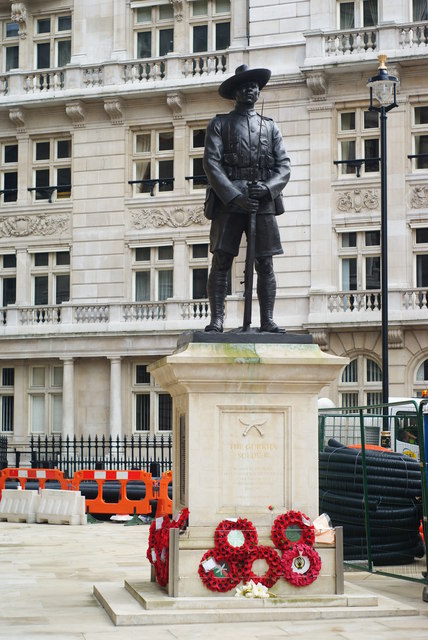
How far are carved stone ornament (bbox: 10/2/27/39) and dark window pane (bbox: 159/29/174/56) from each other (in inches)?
191

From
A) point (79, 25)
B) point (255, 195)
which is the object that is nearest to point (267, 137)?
point (255, 195)

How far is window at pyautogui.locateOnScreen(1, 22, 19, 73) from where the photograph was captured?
41.9m

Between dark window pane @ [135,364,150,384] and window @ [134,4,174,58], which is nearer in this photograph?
dark window pane @ [135,364,150,384]

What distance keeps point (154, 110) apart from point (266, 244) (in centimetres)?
2766

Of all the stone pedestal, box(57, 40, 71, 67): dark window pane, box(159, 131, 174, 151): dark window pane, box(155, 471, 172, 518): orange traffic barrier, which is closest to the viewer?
the stone pedestal

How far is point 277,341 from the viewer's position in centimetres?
1196

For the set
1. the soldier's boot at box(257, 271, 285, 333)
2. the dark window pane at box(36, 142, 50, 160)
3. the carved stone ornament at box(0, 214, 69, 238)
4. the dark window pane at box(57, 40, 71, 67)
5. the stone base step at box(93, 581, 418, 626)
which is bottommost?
the stone base step at box(93, 581, 418, 626)

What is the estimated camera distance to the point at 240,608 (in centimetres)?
1110

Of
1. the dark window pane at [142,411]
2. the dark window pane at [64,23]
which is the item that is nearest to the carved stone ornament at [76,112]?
the dark window pane at [64,23]

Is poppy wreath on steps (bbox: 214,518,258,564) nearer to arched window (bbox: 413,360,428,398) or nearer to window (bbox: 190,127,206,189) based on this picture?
arched window (bbox: 413,360,428,398)

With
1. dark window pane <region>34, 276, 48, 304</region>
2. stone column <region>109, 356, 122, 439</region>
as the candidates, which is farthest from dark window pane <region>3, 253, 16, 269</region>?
stone column <region>109, 356, 122, 439</region>

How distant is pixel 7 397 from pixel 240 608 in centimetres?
3066

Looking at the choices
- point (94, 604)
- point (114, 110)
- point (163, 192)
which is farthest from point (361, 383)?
point (94, 604)

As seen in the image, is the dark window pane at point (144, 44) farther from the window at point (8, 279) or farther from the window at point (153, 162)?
the window at point (8, 279)
